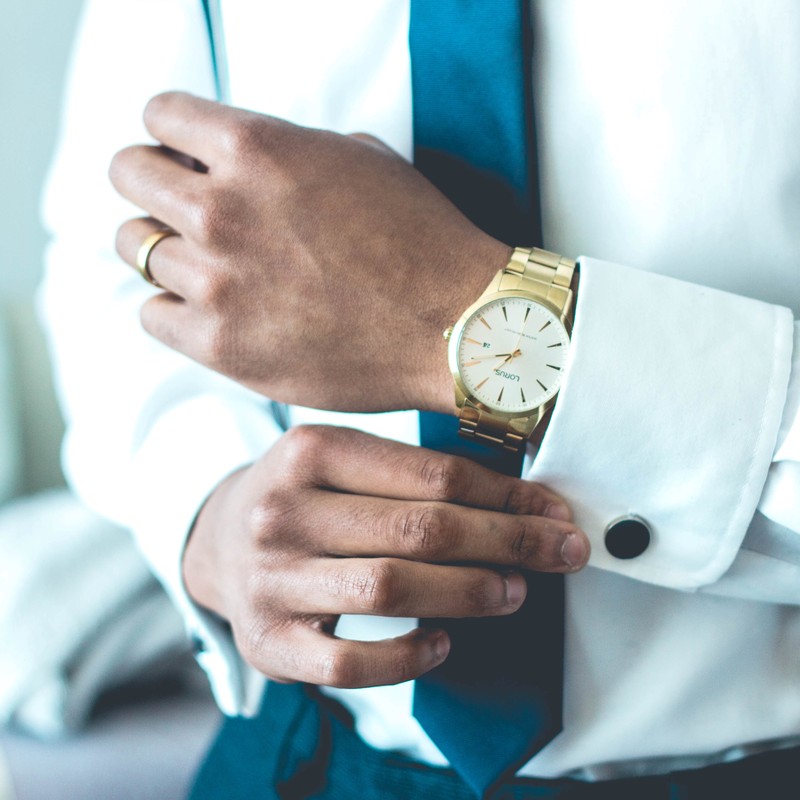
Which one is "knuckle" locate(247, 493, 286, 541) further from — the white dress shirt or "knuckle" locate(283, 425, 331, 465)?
the white dress shirt

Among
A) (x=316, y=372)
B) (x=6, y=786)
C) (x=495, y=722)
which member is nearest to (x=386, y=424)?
(x=316, y=372)

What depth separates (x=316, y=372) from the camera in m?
0.57

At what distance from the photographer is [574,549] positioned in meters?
0.53

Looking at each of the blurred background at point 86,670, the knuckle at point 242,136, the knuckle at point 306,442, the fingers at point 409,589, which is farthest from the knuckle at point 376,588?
the blurred background at point 86,670

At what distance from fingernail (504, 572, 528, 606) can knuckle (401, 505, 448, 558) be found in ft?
0.19

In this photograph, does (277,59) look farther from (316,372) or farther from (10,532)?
(10,532)

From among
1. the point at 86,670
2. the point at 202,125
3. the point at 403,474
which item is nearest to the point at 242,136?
the point at 202,125

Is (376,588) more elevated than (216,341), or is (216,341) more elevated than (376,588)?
(216,341)

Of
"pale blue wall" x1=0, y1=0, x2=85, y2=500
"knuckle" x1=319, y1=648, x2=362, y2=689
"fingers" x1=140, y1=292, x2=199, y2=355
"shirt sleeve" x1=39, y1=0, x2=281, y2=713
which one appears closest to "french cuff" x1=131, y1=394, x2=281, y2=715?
"shirt sleeve" x1=39, y1=0, x2=281, y2=713

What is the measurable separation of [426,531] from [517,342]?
0.47ft

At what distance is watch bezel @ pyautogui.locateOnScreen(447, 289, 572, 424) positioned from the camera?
1.71ft

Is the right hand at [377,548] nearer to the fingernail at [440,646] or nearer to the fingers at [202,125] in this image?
the fingernail at [440,646]

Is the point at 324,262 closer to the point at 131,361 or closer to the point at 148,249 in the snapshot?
the point at 148,249

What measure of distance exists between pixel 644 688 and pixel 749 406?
27cm
